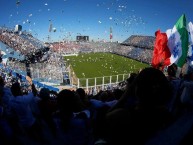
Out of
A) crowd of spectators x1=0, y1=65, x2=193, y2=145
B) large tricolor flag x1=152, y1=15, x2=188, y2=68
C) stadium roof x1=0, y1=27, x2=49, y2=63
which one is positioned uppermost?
stadium roof x1=0, y1=27, x2=49, y2=63

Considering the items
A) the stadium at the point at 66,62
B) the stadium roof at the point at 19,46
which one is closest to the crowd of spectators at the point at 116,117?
the stadium at the point at 66,62

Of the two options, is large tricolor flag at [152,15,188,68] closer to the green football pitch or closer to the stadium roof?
the green football pitch

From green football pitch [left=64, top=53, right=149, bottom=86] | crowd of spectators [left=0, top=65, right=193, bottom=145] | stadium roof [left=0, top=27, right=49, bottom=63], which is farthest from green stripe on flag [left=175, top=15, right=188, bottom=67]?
stadium roof [left=0, top=27, right=49, bottom=63]

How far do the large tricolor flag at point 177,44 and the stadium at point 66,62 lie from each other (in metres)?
11.2

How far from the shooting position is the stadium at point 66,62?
94.4 feet

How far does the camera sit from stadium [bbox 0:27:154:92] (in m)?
28.8

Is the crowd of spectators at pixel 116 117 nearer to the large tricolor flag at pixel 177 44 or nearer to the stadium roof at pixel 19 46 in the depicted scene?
the large tricolor flag at pixel 177 44

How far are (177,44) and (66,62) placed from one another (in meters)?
49.1

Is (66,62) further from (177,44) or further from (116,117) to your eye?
(116,117)

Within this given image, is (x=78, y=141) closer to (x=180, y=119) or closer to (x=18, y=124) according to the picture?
(x=18, y=124)

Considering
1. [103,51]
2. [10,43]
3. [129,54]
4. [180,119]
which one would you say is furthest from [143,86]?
[103,51]

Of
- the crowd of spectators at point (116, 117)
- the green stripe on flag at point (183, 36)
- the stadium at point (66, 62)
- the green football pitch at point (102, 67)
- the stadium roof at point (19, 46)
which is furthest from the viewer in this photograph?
the green football pitch at point (102, 67)

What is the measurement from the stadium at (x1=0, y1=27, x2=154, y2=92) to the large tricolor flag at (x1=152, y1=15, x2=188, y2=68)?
11234 millimetres

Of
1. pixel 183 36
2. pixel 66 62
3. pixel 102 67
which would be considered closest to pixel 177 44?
pixel 183 36
